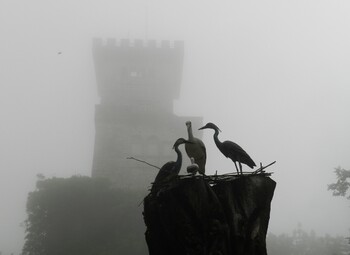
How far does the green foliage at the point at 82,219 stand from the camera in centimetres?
2872

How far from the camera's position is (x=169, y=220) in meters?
5.42

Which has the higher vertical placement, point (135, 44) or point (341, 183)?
point (135, 44)

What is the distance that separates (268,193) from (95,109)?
37.2 m

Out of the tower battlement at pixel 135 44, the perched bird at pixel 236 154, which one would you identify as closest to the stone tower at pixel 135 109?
the tower battlement at pixel 135 44

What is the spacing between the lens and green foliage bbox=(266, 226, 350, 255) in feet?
120

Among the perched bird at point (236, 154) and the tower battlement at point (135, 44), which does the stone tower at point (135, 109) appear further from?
the perched bird at point (236, 154)

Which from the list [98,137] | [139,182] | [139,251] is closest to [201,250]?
[139,251]

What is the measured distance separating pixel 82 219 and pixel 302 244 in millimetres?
26233

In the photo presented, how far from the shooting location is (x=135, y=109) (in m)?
43.1

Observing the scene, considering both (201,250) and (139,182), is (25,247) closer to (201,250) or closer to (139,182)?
(139,182)

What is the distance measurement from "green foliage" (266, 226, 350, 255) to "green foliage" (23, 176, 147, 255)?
13.9m

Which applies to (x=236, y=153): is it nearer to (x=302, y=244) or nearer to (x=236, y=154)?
(x=236, y=154)

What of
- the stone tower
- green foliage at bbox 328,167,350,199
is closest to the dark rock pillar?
green foliage at bbox 328,167,350,199

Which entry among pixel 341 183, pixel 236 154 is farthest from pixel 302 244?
pixel 236 154
